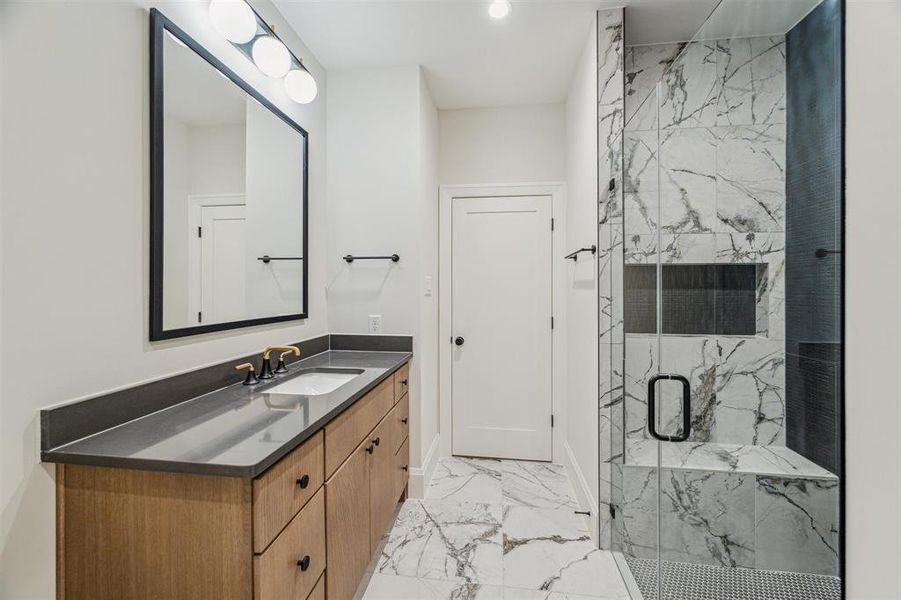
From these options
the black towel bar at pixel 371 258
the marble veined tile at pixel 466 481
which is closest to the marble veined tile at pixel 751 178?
the black towel bar at pixel 371 258

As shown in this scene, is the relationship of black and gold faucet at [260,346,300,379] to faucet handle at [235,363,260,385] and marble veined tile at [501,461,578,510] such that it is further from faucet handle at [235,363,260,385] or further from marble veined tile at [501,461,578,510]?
marble veined tile at [501,461,578,510]

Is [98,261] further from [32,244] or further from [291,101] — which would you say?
[291,101]

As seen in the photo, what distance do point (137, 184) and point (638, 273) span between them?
1891mm

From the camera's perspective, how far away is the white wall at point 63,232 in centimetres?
90

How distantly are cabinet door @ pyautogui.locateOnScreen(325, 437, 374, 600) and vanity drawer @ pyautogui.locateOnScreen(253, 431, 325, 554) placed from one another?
0.15 meters

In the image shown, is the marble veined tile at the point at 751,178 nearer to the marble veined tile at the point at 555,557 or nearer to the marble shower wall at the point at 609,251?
the marble shower wall at the point at 609,251

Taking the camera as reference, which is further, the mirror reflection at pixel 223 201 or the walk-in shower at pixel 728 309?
the mirror reflection at pixel 223 201

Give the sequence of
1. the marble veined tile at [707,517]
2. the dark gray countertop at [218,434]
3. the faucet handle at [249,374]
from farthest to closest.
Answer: the faucet handle at [249,374]
the marble veined tile at [707,517]
the dark gray countertop at [218,434]

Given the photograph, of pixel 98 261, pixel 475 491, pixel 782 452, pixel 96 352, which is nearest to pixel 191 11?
pixel 98 261

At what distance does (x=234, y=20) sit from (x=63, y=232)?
107 cm

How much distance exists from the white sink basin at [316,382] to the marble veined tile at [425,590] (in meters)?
0.88

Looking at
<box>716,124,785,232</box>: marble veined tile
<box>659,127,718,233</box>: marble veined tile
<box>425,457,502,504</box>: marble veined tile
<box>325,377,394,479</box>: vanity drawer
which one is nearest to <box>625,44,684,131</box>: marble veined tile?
<box>659,127,718,233</box>: marble veined tile

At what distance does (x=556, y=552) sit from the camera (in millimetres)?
1957

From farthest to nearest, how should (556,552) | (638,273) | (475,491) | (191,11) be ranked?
(475,491) → (556,552) → (638,273) → (191,11)
